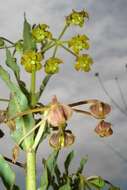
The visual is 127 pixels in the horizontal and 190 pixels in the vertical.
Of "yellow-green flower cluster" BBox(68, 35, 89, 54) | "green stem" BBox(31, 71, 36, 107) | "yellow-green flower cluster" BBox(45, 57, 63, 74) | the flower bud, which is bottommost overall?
the flower bud

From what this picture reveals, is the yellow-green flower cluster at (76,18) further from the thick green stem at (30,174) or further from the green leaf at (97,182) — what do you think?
the green leaf at (97,182)

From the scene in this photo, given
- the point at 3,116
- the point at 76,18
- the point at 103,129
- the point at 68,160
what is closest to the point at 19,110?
the point at 3,116


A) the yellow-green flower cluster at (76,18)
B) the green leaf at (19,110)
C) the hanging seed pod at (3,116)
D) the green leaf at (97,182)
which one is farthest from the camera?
the green leaf at (97,182)

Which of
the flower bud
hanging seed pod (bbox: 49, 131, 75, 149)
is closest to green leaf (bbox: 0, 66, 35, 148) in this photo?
hanging seed pod (bbox: 49, 131, 75, 149)

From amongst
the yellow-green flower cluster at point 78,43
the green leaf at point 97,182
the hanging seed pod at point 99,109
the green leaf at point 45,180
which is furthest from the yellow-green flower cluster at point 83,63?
the green leaf at point 97,182

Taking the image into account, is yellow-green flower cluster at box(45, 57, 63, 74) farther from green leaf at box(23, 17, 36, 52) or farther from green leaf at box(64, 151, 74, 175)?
green leaf at box(64, 151, 74, 175)

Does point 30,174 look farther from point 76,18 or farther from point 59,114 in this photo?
point 76,18
